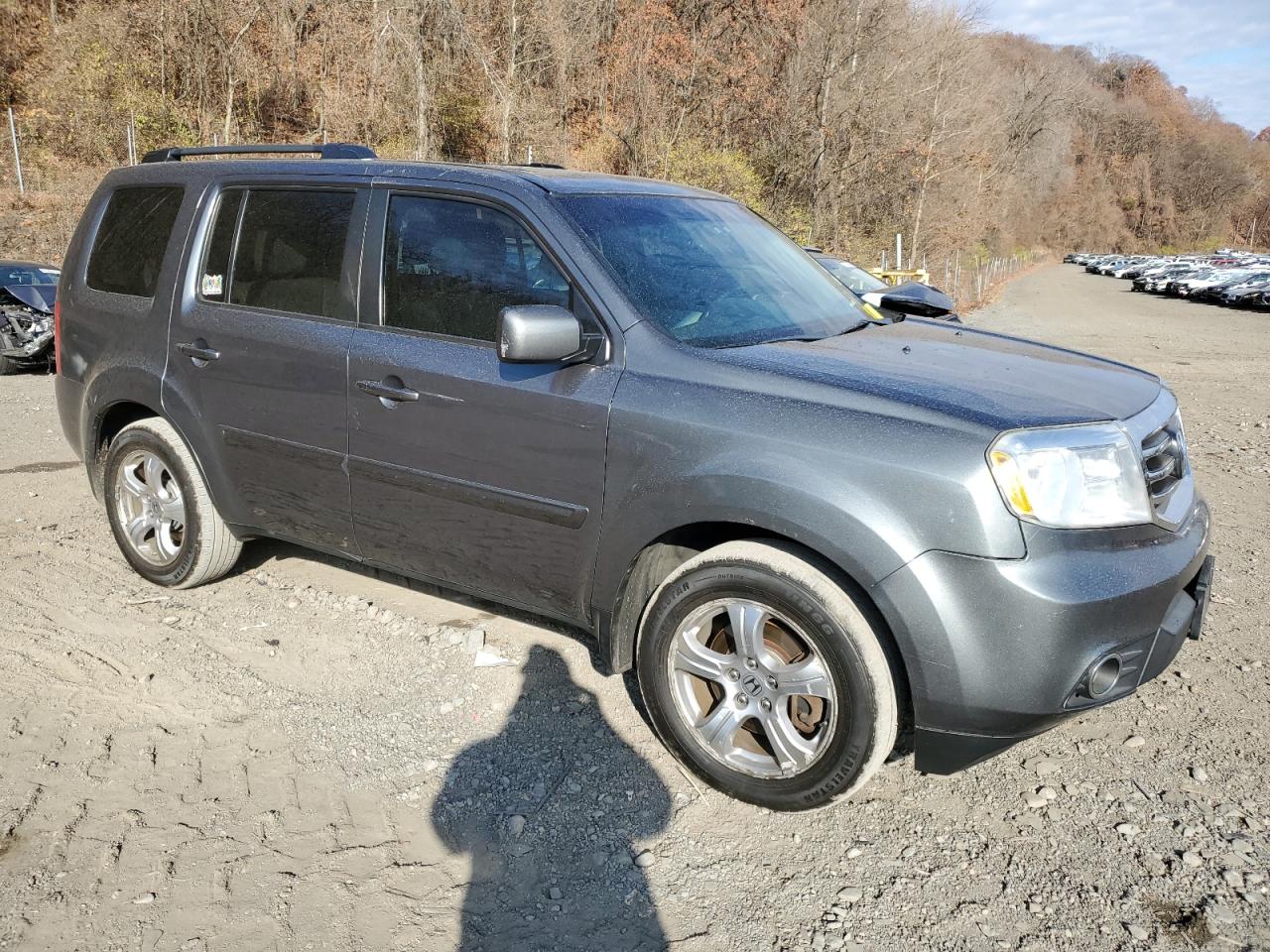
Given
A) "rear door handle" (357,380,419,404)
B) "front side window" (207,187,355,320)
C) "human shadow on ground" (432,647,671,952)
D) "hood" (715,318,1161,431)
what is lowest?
"human shadow on ground" (432,647,671,952)

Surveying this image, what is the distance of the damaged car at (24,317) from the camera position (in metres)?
11.9

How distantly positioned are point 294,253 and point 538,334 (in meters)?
1.54

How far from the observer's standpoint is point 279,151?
4.72 meters

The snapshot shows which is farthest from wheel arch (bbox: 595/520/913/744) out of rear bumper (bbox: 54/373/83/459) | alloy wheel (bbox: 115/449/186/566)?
rear bumper (bbox: 54/373/83/459)

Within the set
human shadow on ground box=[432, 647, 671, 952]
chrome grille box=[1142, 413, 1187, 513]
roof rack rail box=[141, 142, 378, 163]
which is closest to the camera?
human shadow on ground box=[432, 647, 671, 952]

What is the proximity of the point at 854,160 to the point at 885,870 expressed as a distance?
33.9 metres

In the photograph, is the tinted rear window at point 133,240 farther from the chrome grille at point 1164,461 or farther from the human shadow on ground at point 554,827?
the chrome grille at point 1164,461

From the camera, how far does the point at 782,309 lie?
3771 mm

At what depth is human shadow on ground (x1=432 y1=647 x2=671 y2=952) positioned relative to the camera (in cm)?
265

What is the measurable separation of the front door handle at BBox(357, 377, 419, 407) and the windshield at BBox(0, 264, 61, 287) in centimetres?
1046

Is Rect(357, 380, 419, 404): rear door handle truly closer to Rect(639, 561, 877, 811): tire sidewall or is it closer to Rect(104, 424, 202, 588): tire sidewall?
Rect(639, 561, 877, 811): tire sidewall

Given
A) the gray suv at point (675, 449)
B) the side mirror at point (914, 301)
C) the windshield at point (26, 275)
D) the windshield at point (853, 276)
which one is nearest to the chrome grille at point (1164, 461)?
the gray suv at point (675, 449)

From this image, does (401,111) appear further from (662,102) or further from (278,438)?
(278,438)

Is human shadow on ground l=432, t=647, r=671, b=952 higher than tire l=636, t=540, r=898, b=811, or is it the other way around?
tire l=636, t=540, r=898, b=811
